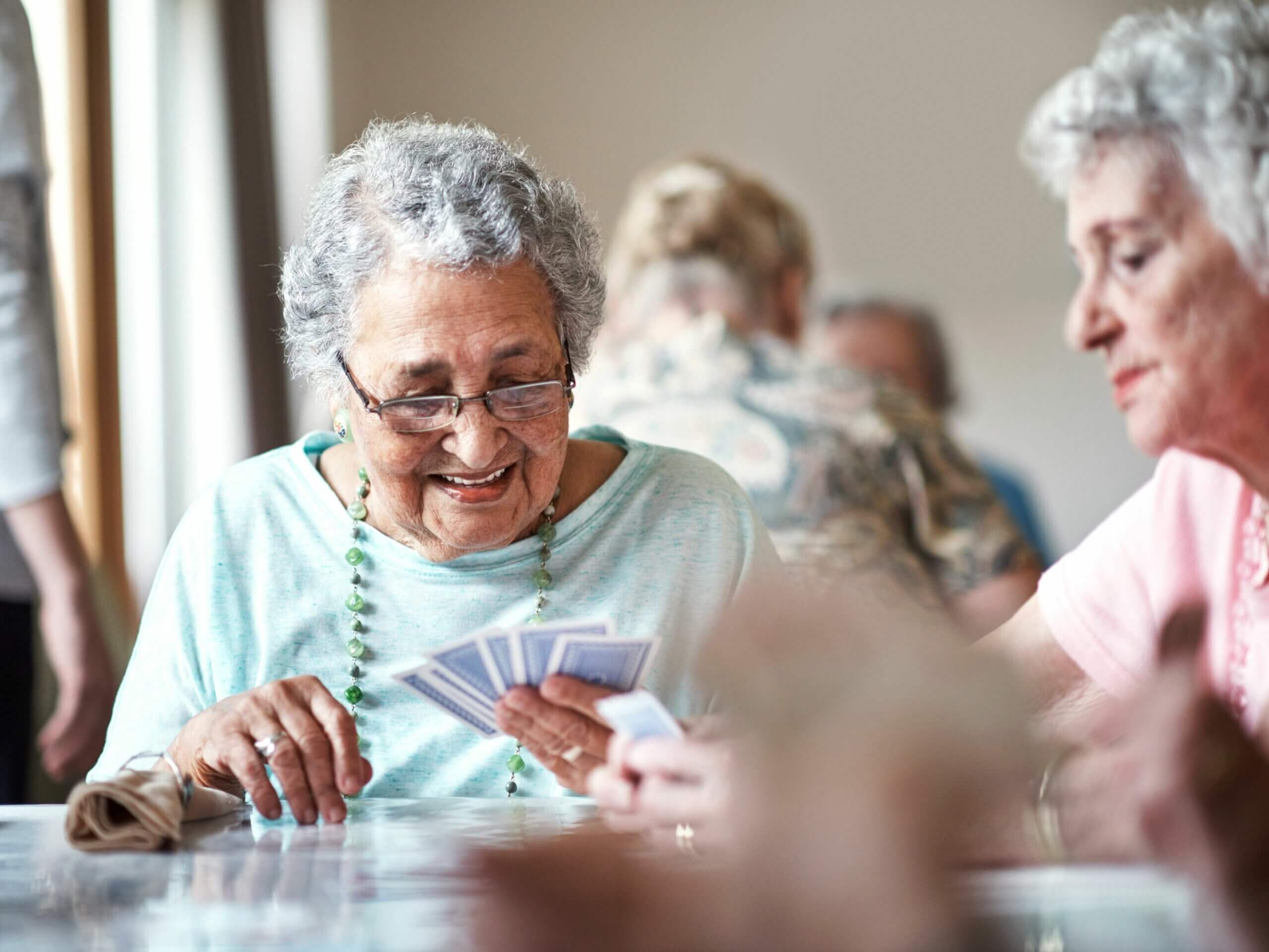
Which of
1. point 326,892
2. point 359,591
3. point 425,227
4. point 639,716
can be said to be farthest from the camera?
point 359,591

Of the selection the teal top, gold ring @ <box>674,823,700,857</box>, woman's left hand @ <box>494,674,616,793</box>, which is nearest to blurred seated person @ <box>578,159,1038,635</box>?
the teal top

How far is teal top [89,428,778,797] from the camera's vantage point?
60.2 inches

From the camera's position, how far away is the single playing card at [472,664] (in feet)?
3.59

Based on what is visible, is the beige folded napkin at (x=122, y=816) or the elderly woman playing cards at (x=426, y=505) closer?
the beige folded napkin at (x=122, y=816)

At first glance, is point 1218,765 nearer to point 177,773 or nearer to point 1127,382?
point 1127,382

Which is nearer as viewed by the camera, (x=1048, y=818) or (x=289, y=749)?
(x=1048, y=818)

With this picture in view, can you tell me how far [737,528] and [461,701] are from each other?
2.03 ft

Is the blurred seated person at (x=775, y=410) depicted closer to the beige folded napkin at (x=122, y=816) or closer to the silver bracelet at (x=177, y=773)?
the silver bracelet at (x=177, y=773)

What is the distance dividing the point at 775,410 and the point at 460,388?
1879mm

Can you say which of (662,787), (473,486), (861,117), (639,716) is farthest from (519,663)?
(861,117)

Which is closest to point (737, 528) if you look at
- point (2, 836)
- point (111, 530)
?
point (2, 836)

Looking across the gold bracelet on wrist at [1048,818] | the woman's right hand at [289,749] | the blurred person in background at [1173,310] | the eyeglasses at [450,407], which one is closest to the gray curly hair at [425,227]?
the eyeglasses at [450,407]

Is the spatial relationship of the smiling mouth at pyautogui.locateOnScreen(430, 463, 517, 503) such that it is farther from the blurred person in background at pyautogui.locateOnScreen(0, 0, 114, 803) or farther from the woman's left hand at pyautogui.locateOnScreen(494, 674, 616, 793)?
the blurred person in background at pyautogui.locateOnScreen(0, 0, 114, 803)

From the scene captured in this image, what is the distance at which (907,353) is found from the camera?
422 centimetres
